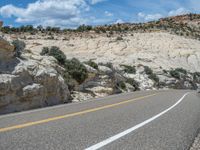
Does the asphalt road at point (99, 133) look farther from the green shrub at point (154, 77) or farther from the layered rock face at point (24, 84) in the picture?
the green shrub at point (154, 77)

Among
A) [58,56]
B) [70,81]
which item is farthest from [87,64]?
[70,81]

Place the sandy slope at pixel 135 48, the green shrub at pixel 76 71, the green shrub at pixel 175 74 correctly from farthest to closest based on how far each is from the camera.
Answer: the sandy slope at pixel 135 48
the green shrub at pixel 175 74
the green shrub at pixel 76 71

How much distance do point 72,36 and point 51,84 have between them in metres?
51.2

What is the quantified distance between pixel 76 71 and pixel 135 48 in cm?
4244

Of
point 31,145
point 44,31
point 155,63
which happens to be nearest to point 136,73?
point 155,63

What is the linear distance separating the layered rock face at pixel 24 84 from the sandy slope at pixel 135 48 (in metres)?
33.8

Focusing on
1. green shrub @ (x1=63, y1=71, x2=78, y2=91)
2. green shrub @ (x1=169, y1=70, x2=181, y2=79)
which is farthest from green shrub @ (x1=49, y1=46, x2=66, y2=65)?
green shrub @ (x1=169, y1=70, x2=181, y2=79)

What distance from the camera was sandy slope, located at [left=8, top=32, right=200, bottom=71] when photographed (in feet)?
197

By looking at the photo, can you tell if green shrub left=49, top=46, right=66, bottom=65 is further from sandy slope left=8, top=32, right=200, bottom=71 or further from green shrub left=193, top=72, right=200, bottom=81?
green shrub left=193, top=72, right=200, bottom=81

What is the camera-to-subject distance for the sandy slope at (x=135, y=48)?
60.0 m

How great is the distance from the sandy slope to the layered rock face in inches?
1331

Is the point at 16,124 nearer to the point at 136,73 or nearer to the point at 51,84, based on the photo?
the point at 51,84

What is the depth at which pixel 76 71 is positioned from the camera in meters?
27.8

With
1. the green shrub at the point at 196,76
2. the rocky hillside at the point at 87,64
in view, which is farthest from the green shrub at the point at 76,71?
the green shrub at the point at 196,76
